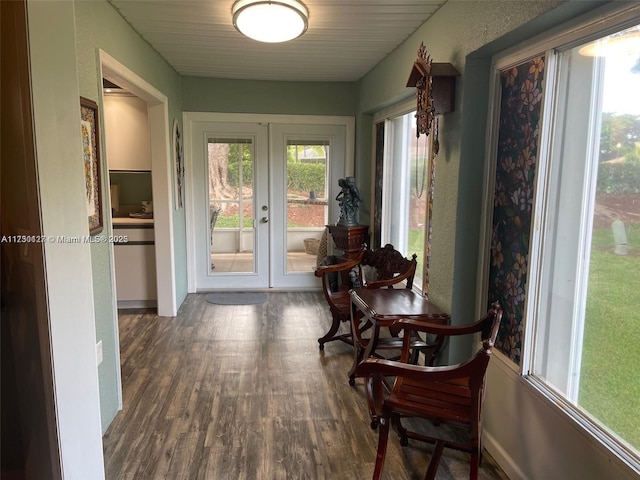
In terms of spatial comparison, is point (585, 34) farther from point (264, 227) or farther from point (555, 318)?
point (264, 227)

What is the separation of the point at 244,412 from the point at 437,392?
1.19 metres

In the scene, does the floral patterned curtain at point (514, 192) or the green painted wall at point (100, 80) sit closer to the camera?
the floral patterned curtain at point (514, 192)

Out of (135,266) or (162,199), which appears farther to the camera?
(135,266)

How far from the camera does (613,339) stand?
155 centimetres

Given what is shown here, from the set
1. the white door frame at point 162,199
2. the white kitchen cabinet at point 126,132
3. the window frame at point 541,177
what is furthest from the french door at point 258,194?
the window frame at point 541,177

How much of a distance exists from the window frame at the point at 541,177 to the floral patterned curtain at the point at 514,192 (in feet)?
0.12

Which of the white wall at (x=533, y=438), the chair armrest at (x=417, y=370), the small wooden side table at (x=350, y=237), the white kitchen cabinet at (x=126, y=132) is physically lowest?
the white wall at (x=533, y=438)

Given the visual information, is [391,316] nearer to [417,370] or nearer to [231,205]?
[417,370]

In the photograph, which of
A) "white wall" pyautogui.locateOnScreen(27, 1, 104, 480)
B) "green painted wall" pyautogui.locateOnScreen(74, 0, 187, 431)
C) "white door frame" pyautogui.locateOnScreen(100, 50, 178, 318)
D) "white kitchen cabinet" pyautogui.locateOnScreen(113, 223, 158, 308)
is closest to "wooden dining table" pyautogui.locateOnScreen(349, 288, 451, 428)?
"white wall" pyautogui.locateOnScreen(27, 1, 104, 480)

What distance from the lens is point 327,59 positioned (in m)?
3.76

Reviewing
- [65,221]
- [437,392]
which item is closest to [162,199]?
[65,221]

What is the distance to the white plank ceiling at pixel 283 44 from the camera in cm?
254

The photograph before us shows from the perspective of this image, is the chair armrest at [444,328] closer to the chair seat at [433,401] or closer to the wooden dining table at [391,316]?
the wooden dining table at [391,316]

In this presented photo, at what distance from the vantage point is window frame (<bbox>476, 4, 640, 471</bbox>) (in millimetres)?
1490
